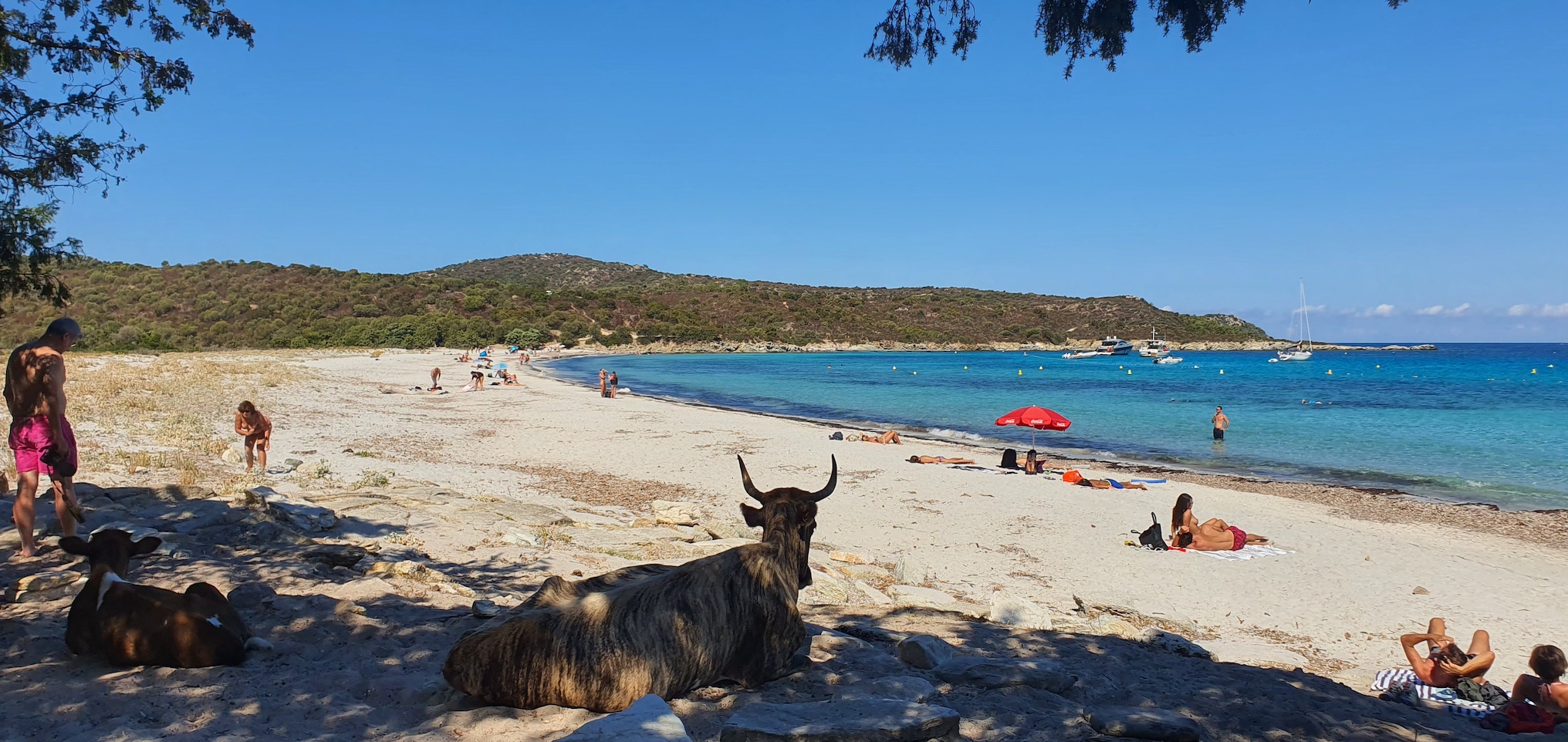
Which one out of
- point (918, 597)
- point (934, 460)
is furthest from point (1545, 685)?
point (934, 460)

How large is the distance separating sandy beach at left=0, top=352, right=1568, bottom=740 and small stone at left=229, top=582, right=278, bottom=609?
112 millimetres

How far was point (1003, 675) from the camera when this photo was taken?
4324 millimetres

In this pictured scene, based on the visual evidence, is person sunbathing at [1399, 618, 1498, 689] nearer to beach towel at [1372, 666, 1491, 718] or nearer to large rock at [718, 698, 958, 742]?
beach towel at [1372, 666, 1491, 718]

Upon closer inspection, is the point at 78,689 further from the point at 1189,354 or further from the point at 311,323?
the point at 1189,354

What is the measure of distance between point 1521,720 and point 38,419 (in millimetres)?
9798

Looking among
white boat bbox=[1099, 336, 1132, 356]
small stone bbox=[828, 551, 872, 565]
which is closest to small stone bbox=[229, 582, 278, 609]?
small stone bbox=[828, 551, 872, 565]

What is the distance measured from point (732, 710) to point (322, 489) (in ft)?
27.2

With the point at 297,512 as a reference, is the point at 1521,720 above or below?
below

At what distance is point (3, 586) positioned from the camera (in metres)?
5.09

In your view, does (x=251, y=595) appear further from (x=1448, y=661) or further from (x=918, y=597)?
(x=1448, y=661)

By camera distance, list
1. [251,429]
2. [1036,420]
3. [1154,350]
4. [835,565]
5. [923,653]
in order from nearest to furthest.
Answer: [923,653] → [835,565] → [251,429] → [1036,420] → [1154,350]

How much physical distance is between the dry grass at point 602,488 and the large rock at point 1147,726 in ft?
30.0

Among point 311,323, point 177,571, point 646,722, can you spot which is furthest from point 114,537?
point 311,323

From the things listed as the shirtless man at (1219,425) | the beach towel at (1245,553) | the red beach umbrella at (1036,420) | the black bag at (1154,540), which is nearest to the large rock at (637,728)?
the black bag at (1154,540)
